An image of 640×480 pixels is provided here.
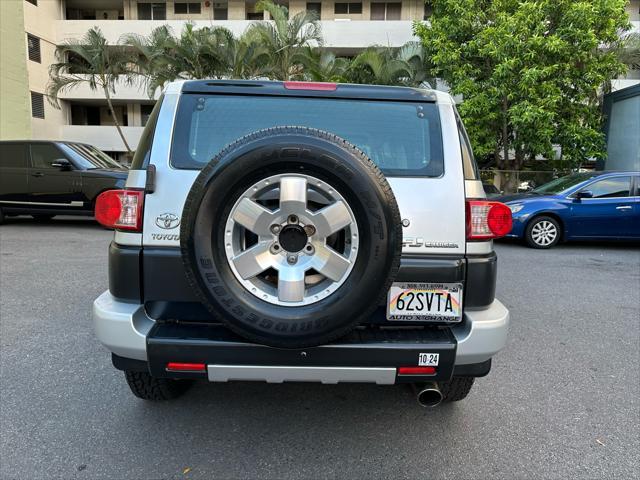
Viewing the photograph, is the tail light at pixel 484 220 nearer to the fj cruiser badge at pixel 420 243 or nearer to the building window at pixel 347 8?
the fj cruiser badge at pixel 420 243

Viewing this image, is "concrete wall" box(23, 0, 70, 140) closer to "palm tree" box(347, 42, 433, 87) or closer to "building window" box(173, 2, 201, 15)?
"building window" box(173, 2, 201, 15)

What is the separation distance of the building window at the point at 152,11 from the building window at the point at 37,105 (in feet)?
23.4

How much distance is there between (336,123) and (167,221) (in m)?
1.00

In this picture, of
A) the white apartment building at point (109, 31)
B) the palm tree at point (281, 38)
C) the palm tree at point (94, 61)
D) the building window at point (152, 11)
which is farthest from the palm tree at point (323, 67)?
the building window at point (152, 11)

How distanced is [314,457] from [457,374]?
2.79 feet

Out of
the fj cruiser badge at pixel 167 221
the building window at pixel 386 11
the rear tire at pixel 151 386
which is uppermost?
the building window at pixel 386 11

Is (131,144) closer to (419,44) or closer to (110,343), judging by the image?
(419,44)

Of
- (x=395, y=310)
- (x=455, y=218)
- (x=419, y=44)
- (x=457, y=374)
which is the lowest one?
(x=457, y=374)

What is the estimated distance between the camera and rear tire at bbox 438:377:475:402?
273 centimetres

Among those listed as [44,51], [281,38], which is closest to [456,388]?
[281,38]

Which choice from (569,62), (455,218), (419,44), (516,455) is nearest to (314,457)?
(516,455)

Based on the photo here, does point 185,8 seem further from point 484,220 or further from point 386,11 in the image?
point 484,220

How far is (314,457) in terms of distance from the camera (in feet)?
7.79

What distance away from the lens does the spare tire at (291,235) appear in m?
1.98
